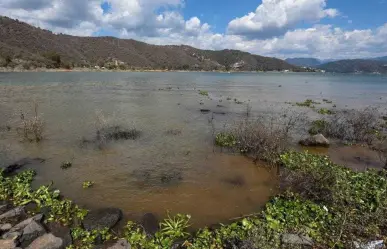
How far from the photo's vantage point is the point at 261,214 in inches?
321

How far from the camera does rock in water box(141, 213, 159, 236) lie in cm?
776

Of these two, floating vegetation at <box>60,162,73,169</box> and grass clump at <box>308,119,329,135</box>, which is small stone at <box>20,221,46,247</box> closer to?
floating vegetation at <box>60,162,73,169</box>

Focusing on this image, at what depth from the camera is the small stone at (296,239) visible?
6590mm

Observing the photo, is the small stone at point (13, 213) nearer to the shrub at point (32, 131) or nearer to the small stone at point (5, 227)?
the small stone at point (5, 227)

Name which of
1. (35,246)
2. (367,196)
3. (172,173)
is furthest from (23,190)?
(367,196)

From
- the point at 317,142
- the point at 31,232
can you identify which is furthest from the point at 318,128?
the point at 31,232

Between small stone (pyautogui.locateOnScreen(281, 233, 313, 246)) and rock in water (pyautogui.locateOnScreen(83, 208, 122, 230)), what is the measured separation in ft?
16.2

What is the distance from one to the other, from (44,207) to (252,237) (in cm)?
679

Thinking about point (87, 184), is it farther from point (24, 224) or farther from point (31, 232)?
point (31, 232)

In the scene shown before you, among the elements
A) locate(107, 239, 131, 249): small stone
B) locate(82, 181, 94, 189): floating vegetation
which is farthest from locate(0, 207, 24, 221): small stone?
locate(107, 239, 131, 249): small stone

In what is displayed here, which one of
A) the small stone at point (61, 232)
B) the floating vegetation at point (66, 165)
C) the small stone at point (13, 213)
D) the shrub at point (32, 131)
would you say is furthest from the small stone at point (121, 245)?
the shrub at point (32, 131)

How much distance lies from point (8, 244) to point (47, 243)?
86cm

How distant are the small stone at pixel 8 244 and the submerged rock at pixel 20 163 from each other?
19.4ft

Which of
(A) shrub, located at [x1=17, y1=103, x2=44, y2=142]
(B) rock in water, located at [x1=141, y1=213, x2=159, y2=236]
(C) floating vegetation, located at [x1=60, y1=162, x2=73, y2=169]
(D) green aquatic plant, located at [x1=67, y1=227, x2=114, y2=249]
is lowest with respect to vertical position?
(B) rock in water, located at [x1=141, y1=213, x2=159, y2=236]
